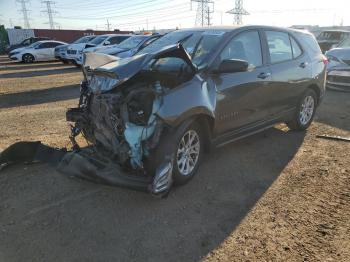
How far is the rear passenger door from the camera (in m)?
5.56

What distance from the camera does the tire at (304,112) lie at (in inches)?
253

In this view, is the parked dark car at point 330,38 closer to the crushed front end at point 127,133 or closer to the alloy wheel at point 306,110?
the alloy wheel at point 306,110

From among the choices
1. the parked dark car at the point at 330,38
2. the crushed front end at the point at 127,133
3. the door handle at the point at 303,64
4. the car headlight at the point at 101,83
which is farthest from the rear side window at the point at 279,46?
the parked dark car at the point at 330,38

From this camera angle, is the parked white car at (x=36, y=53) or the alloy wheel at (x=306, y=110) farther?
the parked white car at (x=36, y=53)

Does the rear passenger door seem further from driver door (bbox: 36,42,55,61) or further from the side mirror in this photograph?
driver door (bbox: 36,42,55,61)

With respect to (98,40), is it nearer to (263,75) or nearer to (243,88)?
(263,75)

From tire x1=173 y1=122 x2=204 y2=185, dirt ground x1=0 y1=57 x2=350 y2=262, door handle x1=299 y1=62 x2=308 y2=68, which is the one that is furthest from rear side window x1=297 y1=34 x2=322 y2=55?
tire x1=173 y1=122 x2=204 y2=185

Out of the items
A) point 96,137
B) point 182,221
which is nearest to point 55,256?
point 182,221

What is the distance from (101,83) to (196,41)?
1.54 meters

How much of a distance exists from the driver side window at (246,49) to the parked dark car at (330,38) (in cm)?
1350

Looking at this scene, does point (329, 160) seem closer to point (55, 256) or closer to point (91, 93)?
point (91, 93)

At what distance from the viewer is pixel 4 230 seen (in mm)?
3523

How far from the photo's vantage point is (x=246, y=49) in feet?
16.8

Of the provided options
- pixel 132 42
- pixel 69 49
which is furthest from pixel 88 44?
pixel 132 42
